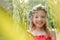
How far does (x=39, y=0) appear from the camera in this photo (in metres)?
0.78

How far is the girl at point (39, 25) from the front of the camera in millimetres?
771

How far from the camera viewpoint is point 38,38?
779mm

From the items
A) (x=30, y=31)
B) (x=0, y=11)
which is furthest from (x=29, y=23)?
(x=0, y=11)

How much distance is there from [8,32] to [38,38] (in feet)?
1.02

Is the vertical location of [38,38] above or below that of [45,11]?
below

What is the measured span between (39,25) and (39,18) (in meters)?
0.04

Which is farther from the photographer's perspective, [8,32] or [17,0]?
[17,0]

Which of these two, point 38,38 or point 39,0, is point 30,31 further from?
point 39,0

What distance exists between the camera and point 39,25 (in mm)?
801

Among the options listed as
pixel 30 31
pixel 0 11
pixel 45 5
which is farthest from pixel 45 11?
pixel 0 11

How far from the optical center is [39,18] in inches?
30.7

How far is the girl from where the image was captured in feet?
2.53

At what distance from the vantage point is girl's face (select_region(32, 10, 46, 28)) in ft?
2.55

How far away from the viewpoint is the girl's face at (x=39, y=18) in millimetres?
776
